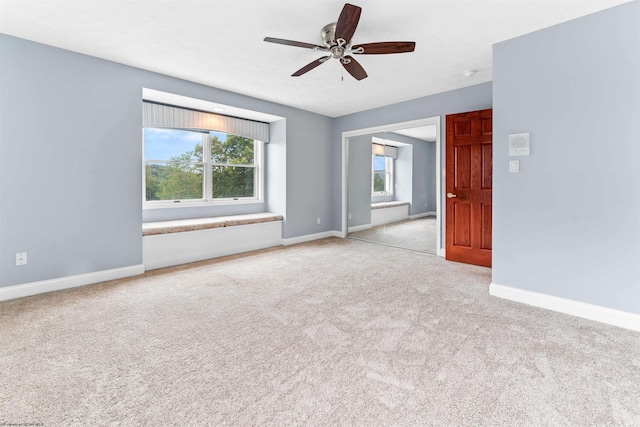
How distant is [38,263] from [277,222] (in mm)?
3174

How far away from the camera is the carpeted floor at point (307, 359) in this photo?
1420 millimetres

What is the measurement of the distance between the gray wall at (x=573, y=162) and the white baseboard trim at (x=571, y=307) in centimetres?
5

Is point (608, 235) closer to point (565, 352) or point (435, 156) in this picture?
point (565, 352)

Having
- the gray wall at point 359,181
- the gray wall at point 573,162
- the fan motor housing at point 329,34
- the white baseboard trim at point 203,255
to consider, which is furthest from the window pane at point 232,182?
the gray wall at point 573,162

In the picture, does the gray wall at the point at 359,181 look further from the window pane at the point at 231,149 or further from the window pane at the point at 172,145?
the window pane at the point at 172,145

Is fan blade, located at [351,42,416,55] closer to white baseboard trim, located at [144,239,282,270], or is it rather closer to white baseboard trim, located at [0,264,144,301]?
white baseboard trim, located at [144,239,282,270]

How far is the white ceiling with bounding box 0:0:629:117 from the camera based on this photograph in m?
2.34

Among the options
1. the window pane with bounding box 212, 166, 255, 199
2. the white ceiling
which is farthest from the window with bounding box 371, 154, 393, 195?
the window pane with bounding box 212, 166, 255, 199

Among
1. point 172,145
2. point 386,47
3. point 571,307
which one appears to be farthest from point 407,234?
point 172,145

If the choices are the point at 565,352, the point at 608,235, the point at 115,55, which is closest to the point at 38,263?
the point at 115,55

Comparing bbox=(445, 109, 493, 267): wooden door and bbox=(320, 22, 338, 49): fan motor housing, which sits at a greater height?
bbox=(320, 22, 338, 49): fan motor housing

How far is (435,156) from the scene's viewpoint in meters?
4.65

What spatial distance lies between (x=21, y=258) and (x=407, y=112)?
17.3ft

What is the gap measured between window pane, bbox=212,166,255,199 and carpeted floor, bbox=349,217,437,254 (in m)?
2.32
